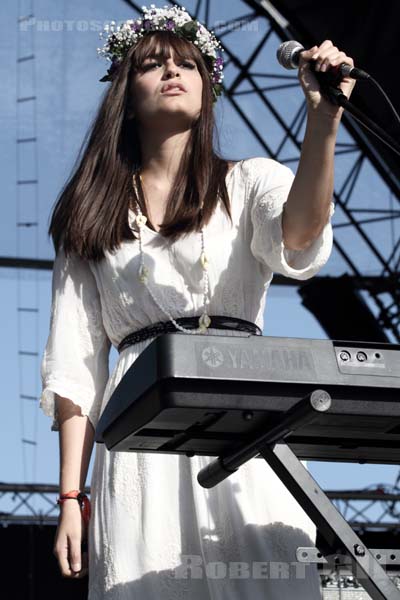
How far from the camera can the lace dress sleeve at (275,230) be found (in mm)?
1593

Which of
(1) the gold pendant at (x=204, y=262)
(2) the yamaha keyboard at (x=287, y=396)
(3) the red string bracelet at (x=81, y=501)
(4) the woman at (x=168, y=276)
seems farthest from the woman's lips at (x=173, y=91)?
(2) the yamaha keyboard at (x=287, y=396)

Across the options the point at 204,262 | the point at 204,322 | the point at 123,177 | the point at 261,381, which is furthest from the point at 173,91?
the point at 261,381

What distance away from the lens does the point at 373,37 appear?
200 inches

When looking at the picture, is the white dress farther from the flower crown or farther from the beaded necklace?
the flower crown

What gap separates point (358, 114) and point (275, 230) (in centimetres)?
33

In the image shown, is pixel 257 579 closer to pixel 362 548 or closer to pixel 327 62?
pixel 362 548

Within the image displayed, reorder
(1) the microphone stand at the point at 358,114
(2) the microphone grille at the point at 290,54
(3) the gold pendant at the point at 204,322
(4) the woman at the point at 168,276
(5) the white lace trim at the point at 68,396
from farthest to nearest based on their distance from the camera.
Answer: (5) the white lace trim at the point at 68,396, (3) the gold pendant at the point at 204,322, (4) the woman at the point at 168,276, (2) the microphone grille at the point at 290,54, (1) the microphone stand at the point at 358,114

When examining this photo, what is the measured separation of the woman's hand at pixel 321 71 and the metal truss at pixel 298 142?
14.0 feet

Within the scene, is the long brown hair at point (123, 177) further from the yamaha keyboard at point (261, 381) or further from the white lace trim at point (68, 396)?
the yamaha keyboard at point (261, 381)

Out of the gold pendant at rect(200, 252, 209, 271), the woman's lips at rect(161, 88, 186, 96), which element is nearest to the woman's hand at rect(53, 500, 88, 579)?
the gold pendant at rect(200, 252, 209, 271)

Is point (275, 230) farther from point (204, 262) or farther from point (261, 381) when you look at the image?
point (261, 381)

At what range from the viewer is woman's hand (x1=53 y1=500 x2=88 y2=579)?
1.71 metres

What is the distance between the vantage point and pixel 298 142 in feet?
20.1

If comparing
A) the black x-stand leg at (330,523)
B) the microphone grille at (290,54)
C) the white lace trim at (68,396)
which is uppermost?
the microphone grille at (290,54)
